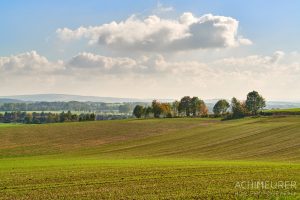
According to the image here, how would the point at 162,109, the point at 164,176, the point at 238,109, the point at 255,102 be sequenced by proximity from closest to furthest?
1. the point at 164,176
2. the point at 238,109
3. the point at 255,102
4. the point at 162,109

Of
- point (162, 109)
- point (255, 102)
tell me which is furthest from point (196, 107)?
point (255, 102)

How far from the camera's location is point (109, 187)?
81.2 feet

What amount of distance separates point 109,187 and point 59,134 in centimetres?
7457

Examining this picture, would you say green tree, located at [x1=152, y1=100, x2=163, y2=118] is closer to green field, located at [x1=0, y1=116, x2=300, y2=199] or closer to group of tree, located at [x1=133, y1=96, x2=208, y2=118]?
group of tree, located at [x1=133, y1=96, x2=208, y2=118]

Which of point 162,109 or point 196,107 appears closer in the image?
point 162,109

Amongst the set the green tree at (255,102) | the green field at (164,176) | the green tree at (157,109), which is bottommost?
the green field at (164,176)

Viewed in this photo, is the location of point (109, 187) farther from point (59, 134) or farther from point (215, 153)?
point (59, 134)

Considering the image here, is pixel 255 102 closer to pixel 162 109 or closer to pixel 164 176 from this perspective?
pixel 162 109

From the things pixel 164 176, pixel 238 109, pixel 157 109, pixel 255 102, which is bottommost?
pixel 164 176

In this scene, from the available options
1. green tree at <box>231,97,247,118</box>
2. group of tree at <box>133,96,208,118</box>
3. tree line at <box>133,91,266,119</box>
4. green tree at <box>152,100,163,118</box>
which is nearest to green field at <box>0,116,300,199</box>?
green tree at <box>231,97,247,118</box>

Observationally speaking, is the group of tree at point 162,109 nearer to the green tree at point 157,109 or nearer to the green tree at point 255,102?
the green tree at point 157,109

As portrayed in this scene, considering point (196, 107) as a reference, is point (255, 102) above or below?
above

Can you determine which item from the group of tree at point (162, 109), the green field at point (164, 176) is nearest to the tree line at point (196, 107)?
the group of tree at point (162, 109)

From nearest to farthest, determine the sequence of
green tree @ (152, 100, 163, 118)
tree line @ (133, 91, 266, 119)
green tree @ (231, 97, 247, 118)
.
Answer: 1. green tree @ (231, 97, 247, 118)
2. tree line @ (133, 91, 266, 119)
3. green tree @ (152, 100, 163, 118)
